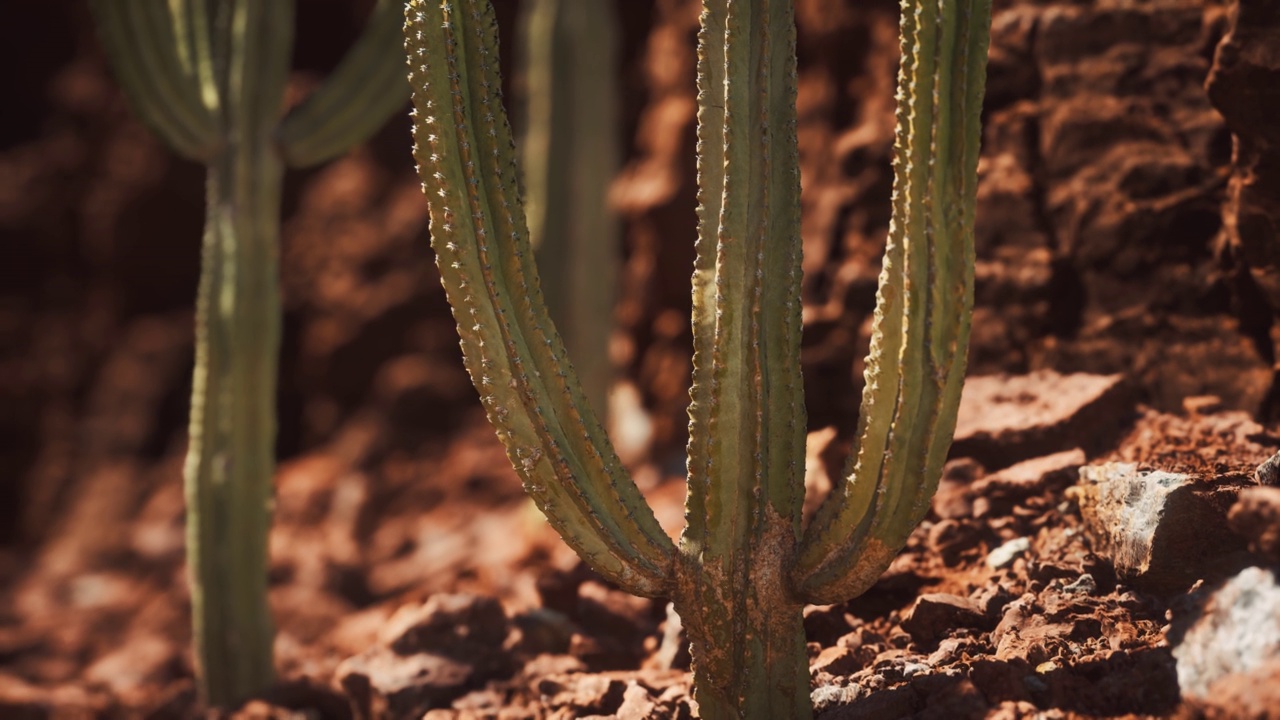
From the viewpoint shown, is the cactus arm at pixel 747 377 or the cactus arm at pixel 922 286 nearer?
the cactus arm at pixel 922 286

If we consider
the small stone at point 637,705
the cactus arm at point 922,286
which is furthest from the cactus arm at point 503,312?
the cactus arm at point 922,286

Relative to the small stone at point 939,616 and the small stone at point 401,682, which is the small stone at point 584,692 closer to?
the small stone at point 401,682

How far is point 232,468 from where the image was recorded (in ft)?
12.0

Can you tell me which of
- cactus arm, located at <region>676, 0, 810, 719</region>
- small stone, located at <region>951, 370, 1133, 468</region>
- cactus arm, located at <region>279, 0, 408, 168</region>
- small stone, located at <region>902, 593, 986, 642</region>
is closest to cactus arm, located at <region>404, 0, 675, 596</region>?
cactus arm, located at <region>676, 0, 810, 719</region>

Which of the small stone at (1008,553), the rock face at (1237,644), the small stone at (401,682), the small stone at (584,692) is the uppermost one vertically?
the small stone at (401,682)

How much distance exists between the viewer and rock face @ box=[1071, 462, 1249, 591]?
7.75ft

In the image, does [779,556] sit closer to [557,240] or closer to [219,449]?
[219,449]

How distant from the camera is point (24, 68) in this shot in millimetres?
8297

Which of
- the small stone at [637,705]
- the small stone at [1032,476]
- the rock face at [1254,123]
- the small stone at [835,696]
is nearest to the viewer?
the small stone at [835,696]

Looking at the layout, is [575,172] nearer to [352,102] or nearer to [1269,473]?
[352,102]

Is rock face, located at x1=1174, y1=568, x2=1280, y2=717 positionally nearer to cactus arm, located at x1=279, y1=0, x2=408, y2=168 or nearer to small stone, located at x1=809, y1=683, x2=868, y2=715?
small stone, located at x1=809, y1=683, x2=868, y2=715

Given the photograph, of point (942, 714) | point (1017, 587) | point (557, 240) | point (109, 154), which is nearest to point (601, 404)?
point (557, 240)

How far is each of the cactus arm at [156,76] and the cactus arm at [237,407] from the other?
0.10 metres

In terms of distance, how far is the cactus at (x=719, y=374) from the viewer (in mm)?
2352
